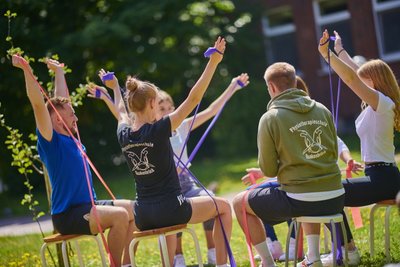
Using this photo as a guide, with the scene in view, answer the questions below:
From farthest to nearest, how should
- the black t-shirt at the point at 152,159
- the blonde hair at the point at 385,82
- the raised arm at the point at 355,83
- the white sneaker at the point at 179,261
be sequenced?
the white sneaker at the point at 179,261, the blonde hair at the point at 385,82, the raised arm at the point at 355,83, the black t-shirt at the point at 152,159

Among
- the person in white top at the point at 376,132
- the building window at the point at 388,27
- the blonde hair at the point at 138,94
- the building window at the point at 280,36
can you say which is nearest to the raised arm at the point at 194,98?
the blonde hair at the point at 138,94

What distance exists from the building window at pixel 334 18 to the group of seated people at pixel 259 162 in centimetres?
1088

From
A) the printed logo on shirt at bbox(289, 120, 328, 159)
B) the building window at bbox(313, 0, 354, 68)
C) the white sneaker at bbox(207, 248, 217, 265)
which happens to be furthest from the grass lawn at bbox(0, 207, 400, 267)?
the building window at bbox(313, 0, 354, 68)

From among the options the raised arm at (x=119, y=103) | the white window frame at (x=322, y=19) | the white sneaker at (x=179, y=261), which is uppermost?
the white window frame at (x=322, y=19)

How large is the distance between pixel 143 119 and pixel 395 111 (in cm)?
181

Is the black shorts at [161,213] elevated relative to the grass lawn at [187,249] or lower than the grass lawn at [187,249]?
elevated

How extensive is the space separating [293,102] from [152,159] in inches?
39.8

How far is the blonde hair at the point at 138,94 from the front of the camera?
4590 mm

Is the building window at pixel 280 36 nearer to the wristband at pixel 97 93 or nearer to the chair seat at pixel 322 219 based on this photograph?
the wristband at pixel 97 93

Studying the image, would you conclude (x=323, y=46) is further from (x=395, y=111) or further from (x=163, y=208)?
(x=163, y=208)

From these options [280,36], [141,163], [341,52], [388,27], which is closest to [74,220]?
[141,163]

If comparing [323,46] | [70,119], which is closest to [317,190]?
[323,46]

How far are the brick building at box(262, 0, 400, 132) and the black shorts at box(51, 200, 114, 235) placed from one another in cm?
1095

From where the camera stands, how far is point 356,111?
15.4 metres
